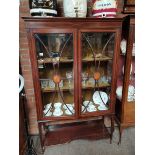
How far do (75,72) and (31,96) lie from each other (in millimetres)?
783

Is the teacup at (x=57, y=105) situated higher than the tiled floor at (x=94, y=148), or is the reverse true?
the teacup at (x=57, y=105)

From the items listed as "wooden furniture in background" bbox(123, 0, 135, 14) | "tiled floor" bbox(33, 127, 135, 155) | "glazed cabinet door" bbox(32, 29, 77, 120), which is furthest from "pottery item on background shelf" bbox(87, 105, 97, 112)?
"wooden furniture in background" bbox(123, 0, 135, 14)

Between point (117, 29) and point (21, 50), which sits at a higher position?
point (117, 29)

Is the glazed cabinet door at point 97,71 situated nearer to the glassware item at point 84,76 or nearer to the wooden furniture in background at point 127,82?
the glassware item at point 84,76

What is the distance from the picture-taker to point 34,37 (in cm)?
142

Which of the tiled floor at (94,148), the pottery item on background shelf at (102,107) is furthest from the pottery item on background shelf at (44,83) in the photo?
the tiled floor at (94,148)

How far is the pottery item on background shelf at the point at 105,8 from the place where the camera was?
1.48 m

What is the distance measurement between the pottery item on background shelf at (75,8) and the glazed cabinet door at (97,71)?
18 cm

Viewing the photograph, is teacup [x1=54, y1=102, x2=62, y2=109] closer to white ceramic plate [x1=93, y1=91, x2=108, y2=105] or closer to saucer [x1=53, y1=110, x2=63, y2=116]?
saucer [x1=53, y1=110, x2=63, y2=116]

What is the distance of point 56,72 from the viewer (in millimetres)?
1661

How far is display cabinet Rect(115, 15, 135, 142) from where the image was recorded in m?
1.62

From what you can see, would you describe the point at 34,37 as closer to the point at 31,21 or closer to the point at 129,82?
the point at 31,21
